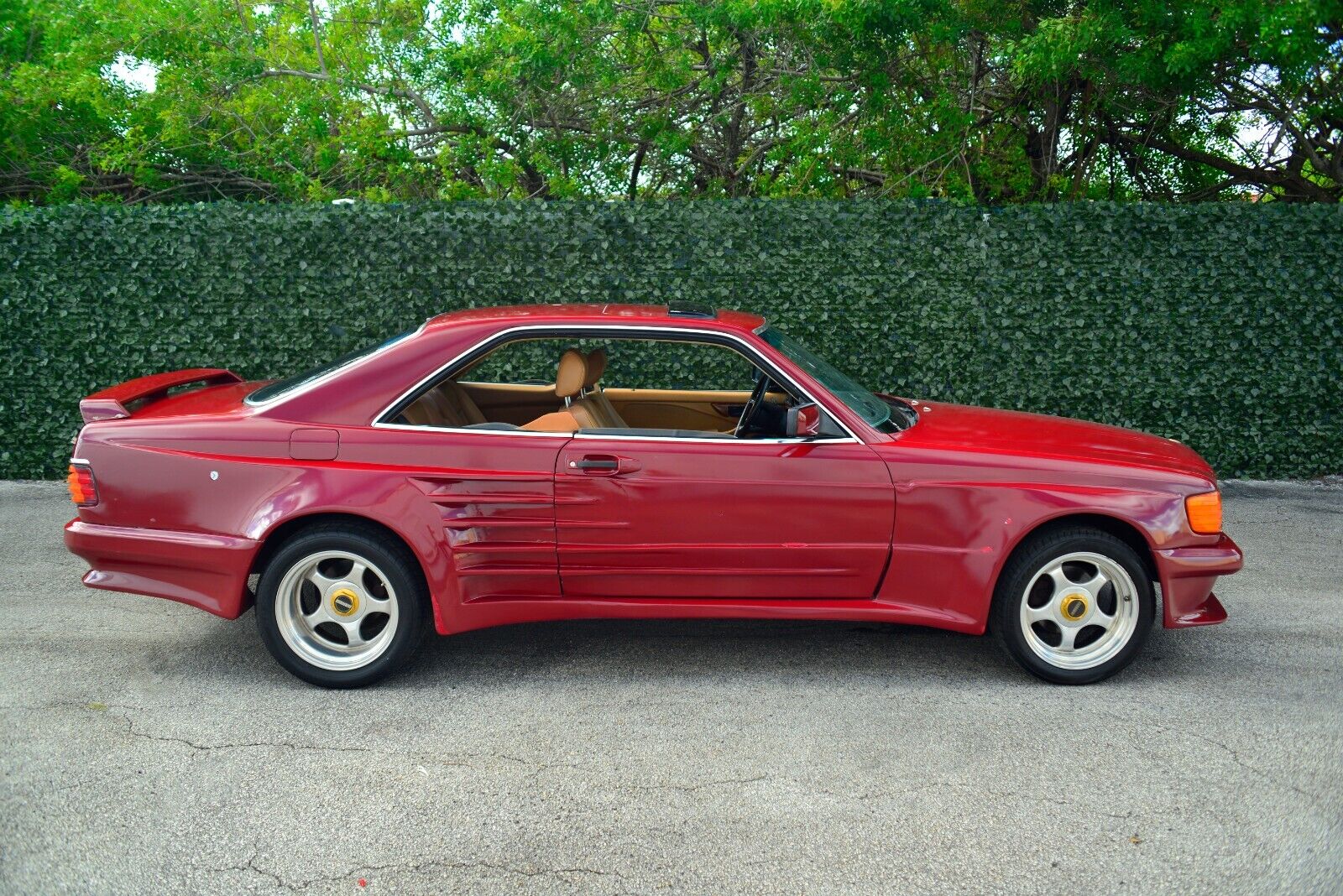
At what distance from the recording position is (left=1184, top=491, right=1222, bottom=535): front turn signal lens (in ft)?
A: 15.3

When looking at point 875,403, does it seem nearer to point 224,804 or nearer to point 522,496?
point 522,496

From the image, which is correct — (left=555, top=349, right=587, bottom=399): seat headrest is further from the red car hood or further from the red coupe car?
the red car hood

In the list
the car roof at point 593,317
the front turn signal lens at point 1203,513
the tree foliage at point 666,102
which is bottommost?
the front turn signal lens at point 1203,513

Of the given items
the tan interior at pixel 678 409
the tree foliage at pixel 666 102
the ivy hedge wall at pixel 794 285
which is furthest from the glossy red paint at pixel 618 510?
the tree foliage at pixel 666 102

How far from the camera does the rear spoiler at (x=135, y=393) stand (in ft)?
15.8

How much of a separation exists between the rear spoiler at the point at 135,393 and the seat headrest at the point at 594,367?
1.97 m

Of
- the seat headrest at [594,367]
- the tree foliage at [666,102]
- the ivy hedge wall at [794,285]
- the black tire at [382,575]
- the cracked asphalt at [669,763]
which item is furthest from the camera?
the tree foliage at [666,102]

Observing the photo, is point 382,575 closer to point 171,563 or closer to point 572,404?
point 171,563

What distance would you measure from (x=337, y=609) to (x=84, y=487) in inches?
46.3

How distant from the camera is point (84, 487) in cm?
473

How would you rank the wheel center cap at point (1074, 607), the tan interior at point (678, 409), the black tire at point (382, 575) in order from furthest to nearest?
the tan interior at point (678, 409) < the wheel center cap at point (1074, 607) < the black tire at point (382, 575)

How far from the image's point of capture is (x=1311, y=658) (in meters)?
5.13

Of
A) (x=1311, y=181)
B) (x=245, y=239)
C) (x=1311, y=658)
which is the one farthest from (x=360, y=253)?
(x=1311, y=181)

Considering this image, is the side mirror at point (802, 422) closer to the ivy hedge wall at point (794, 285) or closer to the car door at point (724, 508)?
the car door at point (724, 508)
